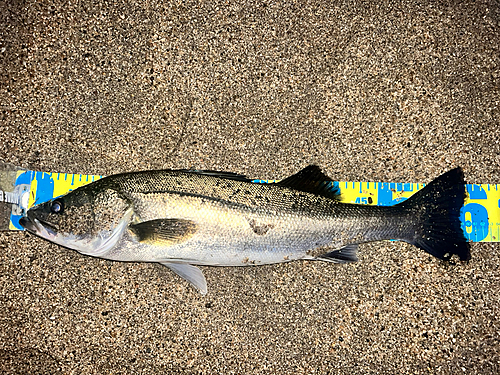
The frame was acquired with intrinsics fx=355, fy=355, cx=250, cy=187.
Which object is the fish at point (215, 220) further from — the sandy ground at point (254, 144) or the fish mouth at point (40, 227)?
the sandy ground at point (254, 144)

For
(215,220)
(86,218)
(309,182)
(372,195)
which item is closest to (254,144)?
(309,182)

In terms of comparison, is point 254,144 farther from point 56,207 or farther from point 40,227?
point 40,227

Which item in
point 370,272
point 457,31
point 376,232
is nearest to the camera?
point 376,232

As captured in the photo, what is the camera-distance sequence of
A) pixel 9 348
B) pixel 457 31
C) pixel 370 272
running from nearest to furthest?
1. pixel 9 348
2. pixel 370 272
3. pixel 457 31

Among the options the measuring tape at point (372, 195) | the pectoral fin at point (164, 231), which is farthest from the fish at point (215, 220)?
the measuring tape at point (372, 195)

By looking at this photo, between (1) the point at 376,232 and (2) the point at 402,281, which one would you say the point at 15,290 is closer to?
(1) the point at 376,232

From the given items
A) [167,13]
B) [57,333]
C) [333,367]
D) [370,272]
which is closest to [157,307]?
[57,333]
